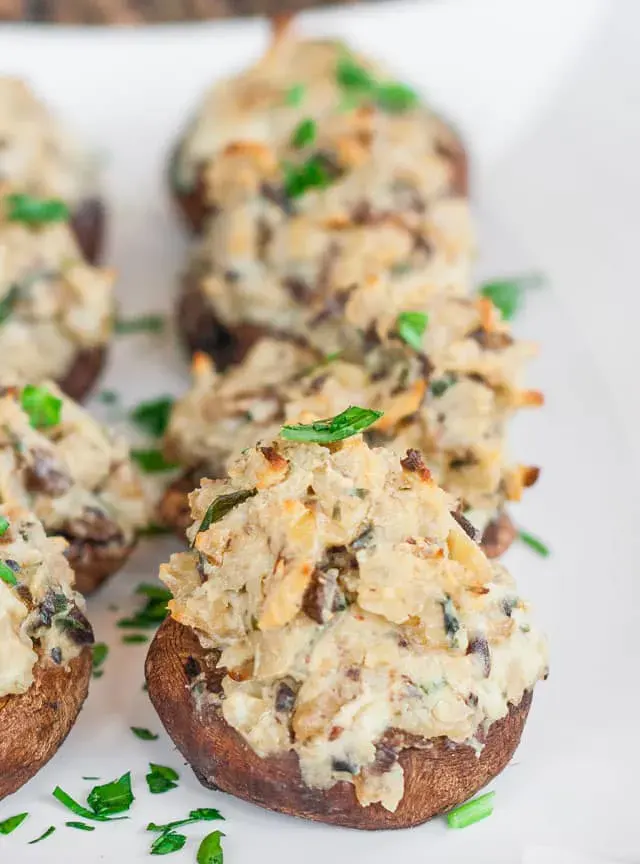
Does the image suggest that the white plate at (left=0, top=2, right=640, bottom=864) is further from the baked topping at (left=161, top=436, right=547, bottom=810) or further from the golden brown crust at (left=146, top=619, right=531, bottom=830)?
the baked topping at (left=161, top=436, right=547, bottom=810)

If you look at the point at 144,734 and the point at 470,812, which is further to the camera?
the point at 144,734

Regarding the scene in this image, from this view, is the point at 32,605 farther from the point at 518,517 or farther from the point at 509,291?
the point at 509,291

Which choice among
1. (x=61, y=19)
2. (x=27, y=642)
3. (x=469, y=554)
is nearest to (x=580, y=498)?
(x=469, y=554)

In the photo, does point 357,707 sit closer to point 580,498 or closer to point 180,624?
point 180,624

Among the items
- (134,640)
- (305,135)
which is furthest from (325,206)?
(134,640)

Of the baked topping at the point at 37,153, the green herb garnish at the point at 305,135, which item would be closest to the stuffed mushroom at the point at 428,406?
the green herb garnish at the point at 305,135

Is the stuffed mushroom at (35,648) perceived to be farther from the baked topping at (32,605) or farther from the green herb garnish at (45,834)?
the green herb garnish at (45,834)
